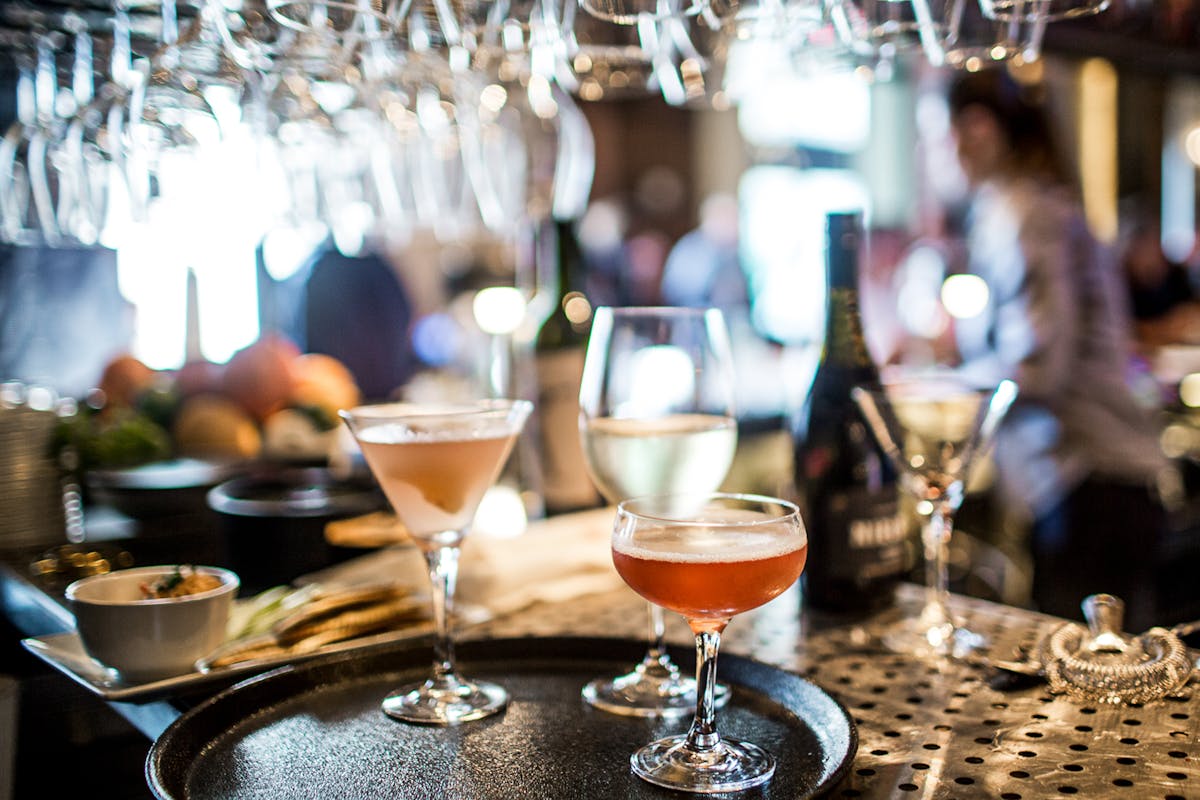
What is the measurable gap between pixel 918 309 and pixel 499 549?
6300 mm

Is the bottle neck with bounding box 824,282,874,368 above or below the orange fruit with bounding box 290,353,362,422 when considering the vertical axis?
above

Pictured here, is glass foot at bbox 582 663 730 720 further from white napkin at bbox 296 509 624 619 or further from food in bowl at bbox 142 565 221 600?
food in bowl at bbox 142 565 221 600

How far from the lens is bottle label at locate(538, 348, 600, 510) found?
189cm

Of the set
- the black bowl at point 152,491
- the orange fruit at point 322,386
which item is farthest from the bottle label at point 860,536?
the orange fruit at point 322,386

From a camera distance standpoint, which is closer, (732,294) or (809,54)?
(809,54)

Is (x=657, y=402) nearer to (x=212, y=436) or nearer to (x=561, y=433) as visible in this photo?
(x=561, y=433)

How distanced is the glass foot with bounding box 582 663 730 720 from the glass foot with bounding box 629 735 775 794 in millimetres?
93

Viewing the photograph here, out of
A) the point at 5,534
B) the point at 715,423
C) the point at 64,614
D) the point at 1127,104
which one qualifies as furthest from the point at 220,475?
the point at 1127,104

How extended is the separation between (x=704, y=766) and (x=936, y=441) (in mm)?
522

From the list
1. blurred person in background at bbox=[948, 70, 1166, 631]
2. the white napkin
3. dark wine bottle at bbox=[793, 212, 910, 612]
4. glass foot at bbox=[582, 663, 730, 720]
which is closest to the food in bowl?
the white napkin

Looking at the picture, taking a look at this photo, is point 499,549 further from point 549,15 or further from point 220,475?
point 549,15

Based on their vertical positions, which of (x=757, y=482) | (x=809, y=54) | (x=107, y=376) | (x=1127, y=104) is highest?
(x=1127, y=104)

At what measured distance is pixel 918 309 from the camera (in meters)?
7.29

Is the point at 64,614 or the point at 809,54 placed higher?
the point at 809,54
